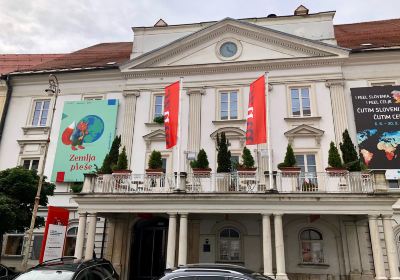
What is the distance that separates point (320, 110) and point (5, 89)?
18.6 meters

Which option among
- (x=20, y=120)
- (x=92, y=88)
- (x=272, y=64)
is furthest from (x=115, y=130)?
(x=272, y=64)

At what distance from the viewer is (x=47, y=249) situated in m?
13.3

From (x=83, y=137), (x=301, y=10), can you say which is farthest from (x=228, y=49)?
(x=83, y=137)

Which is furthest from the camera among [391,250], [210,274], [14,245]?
[14,245]

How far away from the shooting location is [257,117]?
15.0 meters

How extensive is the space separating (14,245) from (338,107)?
18057mm

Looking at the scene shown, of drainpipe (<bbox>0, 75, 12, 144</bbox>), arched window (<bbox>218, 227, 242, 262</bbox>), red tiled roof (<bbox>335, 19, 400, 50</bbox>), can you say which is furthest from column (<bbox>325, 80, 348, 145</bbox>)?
drainpipe (<bbox>0, 75, 12, 144</bbox>)

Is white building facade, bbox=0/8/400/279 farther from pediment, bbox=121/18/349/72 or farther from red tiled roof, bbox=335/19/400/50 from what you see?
red tiled roof, bbox=335/19/400/50

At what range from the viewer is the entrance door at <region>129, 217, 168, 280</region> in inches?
668

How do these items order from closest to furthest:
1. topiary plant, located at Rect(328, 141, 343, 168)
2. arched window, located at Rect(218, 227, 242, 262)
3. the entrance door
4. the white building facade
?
the white building facade → topiary plant, located at Rect(328, 141, 343, 168) → arched window, located at Rect(218, 227, 242, 262) → the entrance door

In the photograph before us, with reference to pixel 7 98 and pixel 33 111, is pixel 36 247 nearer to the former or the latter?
pixel 33 111

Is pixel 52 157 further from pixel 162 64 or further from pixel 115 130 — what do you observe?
pixel 162 64

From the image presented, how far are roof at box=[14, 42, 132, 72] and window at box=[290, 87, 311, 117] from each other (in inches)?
403

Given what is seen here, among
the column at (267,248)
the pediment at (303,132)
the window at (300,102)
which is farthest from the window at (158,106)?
the column at (267,248)
